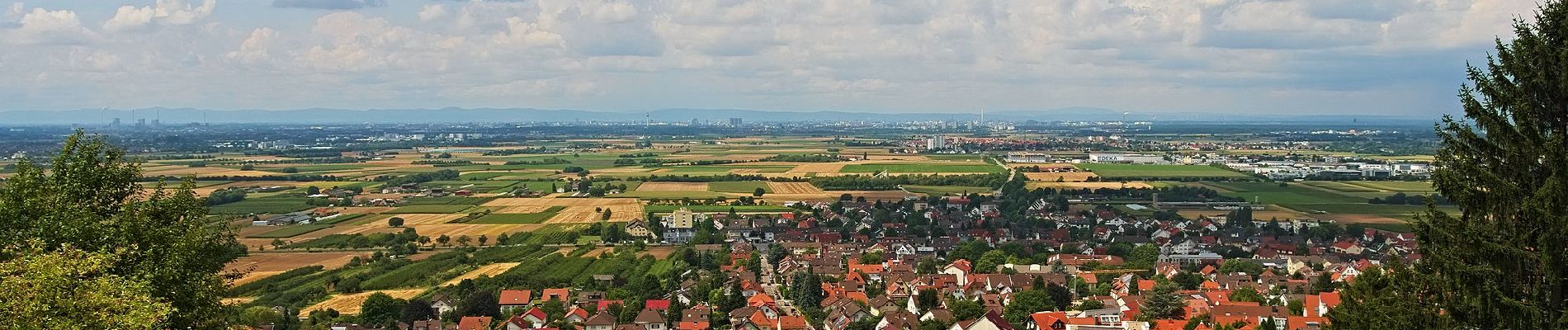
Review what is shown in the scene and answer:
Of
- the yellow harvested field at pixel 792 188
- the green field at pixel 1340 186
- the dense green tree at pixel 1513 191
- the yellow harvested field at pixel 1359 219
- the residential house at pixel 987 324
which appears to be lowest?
the yellow harvested field at pixel 792 188

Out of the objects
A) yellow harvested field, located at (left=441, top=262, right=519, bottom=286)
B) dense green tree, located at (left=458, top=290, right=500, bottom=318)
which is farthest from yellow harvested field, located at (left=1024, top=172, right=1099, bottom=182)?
dense green tree, located at (left=458, top=290, right=500, bottom=318)

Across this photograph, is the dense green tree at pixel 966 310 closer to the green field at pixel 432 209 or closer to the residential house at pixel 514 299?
the residential house at pixel 514 299

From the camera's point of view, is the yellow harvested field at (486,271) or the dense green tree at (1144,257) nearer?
the yellow harvested field at (486,271)

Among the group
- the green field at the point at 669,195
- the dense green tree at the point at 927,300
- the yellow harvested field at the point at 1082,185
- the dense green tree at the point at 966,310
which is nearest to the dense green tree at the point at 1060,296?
the dense green tree at the point at 966,310

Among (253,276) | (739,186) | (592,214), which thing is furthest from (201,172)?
(253,276)

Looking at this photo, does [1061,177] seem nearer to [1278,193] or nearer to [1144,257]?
[1278,193]

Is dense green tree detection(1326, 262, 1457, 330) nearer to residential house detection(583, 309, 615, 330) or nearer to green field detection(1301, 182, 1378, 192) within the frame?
residential house detection(583, 309, 615, 330)
